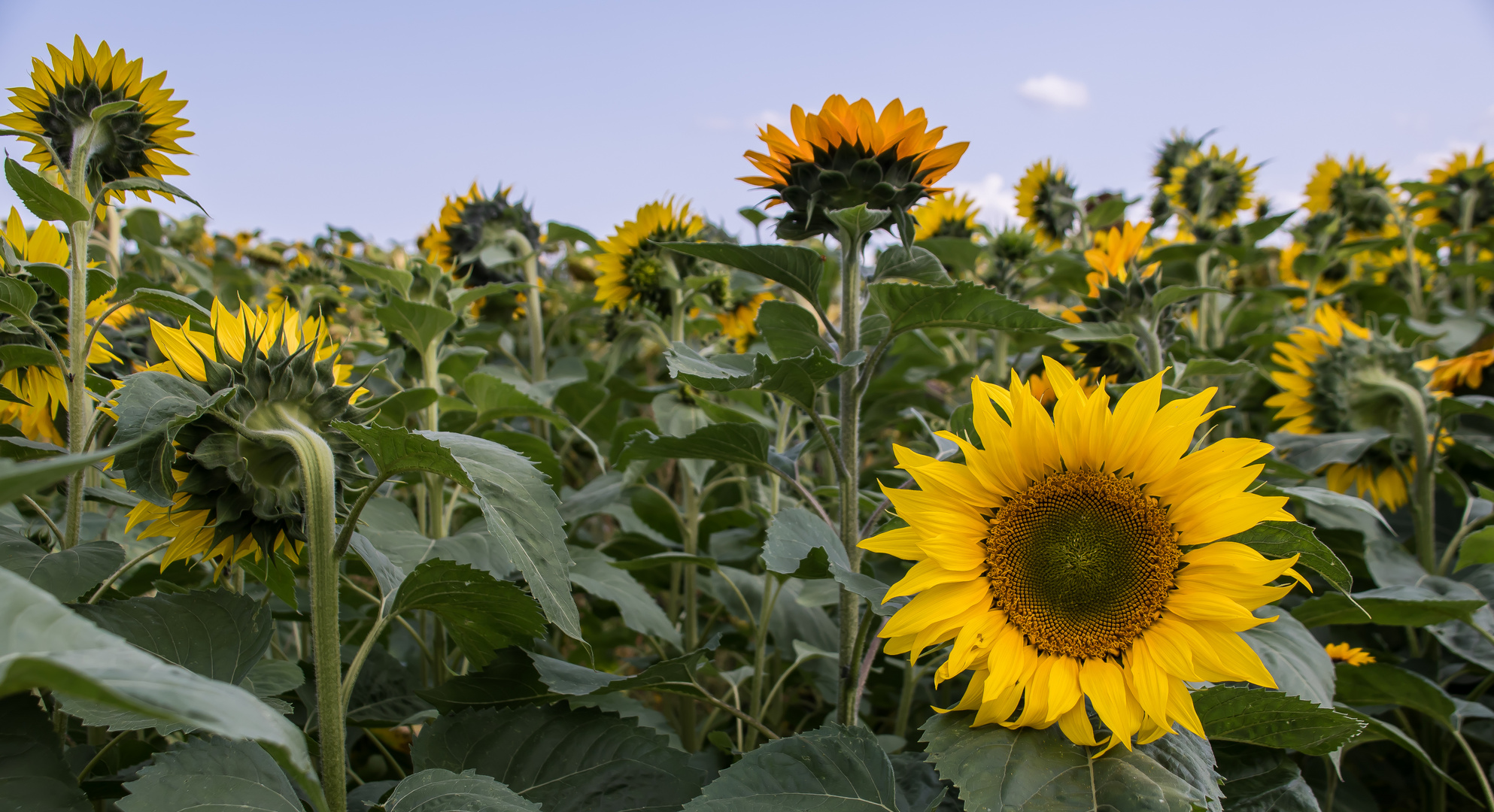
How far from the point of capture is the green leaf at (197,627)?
0.99m

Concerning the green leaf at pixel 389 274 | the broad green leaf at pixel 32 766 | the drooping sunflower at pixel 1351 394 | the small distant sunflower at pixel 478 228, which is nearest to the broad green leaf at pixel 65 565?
the broad green leaf at pixel 32 766

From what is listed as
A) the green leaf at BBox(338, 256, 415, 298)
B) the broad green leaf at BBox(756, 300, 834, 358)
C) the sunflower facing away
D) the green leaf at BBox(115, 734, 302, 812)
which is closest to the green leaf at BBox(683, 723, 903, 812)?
the sunflower facing away

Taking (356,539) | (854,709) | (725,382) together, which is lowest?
(854,709)

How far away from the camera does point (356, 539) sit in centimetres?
107

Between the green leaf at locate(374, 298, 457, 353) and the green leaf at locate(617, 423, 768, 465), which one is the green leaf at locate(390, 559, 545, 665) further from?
the green leaf at locate(374, 298, 457, 353)

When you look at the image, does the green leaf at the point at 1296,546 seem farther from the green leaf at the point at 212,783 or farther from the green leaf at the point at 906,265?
the green leaf at the point at 212,783

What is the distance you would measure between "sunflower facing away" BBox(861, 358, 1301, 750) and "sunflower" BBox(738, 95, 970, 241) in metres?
0.38

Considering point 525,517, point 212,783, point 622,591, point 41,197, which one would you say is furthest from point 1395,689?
point 41,197

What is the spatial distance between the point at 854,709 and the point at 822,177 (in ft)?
2.49

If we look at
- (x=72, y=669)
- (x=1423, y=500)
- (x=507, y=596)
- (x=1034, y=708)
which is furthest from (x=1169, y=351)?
(x=72, y=669)

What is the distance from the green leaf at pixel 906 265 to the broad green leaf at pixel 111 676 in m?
0.99

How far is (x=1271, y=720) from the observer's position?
0.98m

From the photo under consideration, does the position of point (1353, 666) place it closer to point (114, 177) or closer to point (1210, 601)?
point (1210, 601)

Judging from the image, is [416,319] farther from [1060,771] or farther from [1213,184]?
[1213,184]
